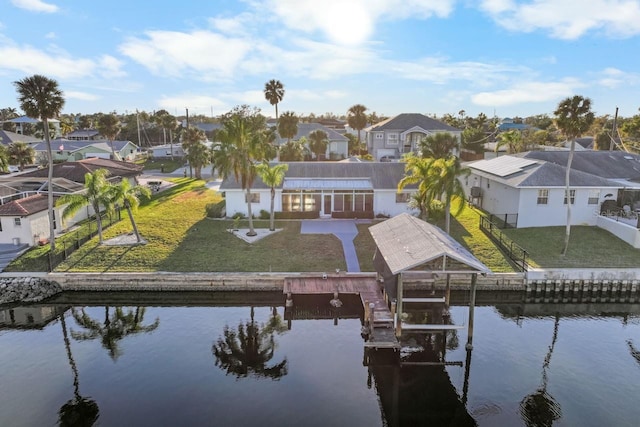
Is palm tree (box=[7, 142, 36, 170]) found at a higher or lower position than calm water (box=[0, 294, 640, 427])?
higher

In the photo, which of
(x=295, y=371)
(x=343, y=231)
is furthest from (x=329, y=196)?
(x=295, y=371)

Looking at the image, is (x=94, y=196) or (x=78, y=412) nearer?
(x=78, y=412)

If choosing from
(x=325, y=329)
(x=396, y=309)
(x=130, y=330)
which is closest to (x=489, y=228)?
(x=396, y=309)

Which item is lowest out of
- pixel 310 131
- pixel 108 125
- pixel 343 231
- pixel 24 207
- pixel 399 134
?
pixel 343 231

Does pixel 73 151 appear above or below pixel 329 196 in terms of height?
above

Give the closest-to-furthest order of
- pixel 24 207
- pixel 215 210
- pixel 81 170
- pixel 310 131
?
1. pixel 24 207
2. pixel 215 210
3. pixel 81 170
4. pixel 310 131

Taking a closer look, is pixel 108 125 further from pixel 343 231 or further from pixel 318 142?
pixel 343 231

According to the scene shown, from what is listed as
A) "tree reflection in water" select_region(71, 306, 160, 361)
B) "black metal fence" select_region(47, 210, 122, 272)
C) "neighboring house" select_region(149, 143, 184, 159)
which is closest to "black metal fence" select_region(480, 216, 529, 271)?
"tree reflection in water" select_region(71, 306, 160, 361)

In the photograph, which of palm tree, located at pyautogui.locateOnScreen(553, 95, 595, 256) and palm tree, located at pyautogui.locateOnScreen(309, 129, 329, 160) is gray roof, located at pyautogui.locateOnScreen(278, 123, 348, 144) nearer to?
palm tree, located at pyautogui.locateOnScreen(309, 129, 329, 160)
